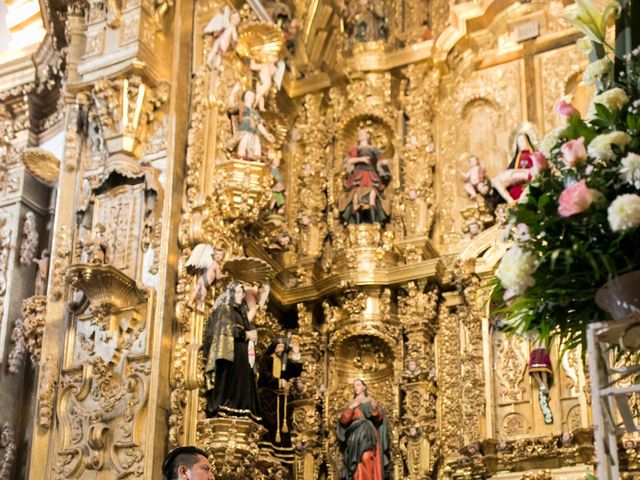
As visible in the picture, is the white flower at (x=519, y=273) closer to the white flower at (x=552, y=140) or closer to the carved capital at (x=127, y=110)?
the white flower at (x=552, y=140)

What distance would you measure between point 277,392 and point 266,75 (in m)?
Answer: 4.03

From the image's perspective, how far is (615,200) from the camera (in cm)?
405

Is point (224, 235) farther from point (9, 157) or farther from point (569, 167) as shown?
point (569, 167)

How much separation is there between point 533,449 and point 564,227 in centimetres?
784

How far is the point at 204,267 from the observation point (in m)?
11.8

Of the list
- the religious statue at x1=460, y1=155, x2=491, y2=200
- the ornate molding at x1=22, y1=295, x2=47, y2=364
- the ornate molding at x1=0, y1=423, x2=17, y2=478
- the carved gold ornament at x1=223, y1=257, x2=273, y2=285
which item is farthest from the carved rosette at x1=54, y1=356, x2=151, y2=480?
the religious statue at x1=460, y1=155, x2=491, y2=200

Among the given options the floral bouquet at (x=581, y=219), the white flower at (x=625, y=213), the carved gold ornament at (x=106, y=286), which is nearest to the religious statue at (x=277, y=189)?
the carved gold ornament at (x=106, y=286)

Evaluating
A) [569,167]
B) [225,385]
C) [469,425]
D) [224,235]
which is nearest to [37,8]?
[224,235]

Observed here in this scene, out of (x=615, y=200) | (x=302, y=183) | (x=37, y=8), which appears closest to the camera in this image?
(x=615, y=200)

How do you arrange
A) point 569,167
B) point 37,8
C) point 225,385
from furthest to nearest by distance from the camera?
1. point 37,8
2. point 225,385
3. point 569,167

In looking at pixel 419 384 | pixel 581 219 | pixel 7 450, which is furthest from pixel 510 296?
pixel 7 450

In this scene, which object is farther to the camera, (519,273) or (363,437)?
(363,437)

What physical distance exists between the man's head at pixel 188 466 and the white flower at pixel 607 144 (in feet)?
7.60

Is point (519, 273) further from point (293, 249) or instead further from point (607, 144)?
point (293, 249)
